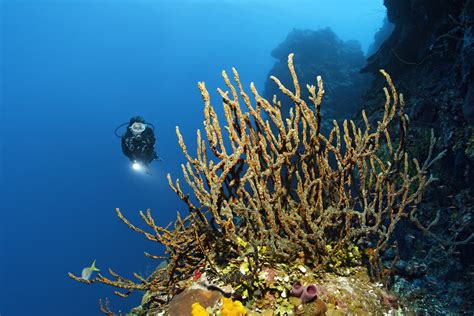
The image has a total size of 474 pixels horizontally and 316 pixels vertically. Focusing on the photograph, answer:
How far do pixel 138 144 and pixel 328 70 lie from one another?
17170mm

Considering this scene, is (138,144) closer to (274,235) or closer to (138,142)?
(138,142)

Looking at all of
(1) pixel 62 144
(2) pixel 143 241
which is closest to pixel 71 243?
(2) pixel 143 241

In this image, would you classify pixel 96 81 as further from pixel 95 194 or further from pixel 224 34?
pixel 95 194

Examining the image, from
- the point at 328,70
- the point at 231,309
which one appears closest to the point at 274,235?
the point at 231,309

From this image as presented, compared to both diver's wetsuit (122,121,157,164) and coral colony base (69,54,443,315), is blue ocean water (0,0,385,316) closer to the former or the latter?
diver's wetsuit (122,121,157,164)

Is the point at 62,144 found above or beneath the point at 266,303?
above

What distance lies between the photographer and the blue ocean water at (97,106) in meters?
58.4

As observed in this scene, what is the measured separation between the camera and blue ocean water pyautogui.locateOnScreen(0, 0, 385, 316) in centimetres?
5838

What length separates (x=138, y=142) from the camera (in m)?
8.20

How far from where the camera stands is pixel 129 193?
68.4m

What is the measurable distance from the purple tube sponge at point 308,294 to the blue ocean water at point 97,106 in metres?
45.0

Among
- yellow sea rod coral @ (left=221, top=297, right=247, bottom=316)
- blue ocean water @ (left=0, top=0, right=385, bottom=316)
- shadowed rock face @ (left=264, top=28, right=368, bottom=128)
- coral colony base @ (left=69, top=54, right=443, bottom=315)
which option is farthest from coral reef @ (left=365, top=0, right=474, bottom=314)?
blue ocean water @ (left=0, top=0, right=385, bottom=316)

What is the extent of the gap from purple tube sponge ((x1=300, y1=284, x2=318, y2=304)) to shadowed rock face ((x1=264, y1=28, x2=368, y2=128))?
49.0 feet

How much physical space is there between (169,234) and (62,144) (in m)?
106
